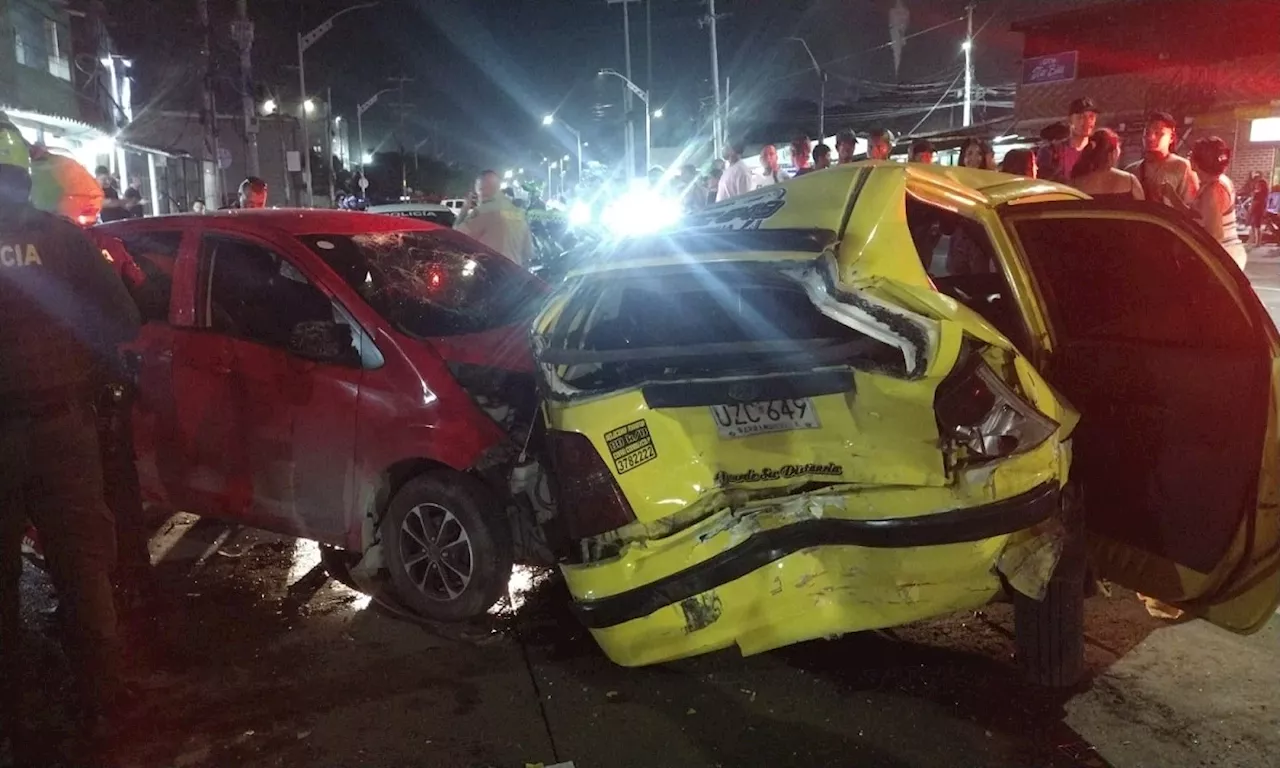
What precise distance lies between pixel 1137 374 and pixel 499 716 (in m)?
2.58

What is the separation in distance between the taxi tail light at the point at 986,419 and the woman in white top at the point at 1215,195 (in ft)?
12.1

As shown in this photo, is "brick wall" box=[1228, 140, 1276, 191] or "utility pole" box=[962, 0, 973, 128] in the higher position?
"utility pole" box=[962, 0, 973, 128]

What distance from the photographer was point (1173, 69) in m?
23.7

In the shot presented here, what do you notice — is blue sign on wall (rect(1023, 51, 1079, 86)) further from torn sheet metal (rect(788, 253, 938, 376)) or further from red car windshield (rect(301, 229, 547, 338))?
torn sheet metal (rect(788, 253, 938, 376))

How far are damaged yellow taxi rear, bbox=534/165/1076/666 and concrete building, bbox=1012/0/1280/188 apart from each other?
20.7 metres

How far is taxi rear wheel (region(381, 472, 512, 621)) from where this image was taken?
411 cm

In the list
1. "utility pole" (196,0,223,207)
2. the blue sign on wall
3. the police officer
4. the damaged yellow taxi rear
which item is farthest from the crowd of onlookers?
the blue sign on wall

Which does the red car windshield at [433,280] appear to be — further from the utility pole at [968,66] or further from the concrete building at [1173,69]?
the utility pole at [968,66]

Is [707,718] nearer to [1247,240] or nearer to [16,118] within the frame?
[16,118]

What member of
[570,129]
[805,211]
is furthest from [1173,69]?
[570,129]

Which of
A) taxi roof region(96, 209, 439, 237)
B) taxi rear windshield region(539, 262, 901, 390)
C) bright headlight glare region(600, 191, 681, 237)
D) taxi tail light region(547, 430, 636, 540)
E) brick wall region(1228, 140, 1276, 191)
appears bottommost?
taxi tail light region(547, 430, 636, 540)

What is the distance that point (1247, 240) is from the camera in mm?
21688

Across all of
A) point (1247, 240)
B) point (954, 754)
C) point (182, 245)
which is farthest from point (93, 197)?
point (1247, 240)

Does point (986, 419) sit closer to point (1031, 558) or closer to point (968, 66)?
point (1031, 558)
